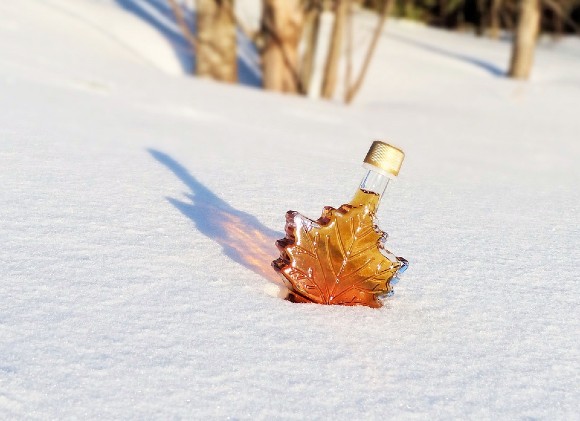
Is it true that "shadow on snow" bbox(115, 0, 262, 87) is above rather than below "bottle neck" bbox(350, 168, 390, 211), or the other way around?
below

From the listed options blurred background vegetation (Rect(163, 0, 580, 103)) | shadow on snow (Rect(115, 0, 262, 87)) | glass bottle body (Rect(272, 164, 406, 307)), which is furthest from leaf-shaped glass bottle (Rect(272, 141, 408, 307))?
shadow on snow (Rect(115, 0, 262, 87))

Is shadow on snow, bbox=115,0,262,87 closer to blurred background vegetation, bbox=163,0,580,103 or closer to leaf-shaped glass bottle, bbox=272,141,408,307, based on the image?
blurred background vegetation, bbox=163,0,580,103

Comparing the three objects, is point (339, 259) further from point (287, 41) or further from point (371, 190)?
Result: point (287, 41)

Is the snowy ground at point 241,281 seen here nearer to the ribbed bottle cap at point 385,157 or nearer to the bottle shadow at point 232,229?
the bottle shadow at point 232,229

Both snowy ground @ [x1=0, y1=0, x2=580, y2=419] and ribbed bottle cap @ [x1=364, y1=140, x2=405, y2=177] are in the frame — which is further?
ribbed bottle cap @ [x1=364, y1=140, x2=405, y2=177]

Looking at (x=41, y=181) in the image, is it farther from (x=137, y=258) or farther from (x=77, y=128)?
(x=77, y=128)
